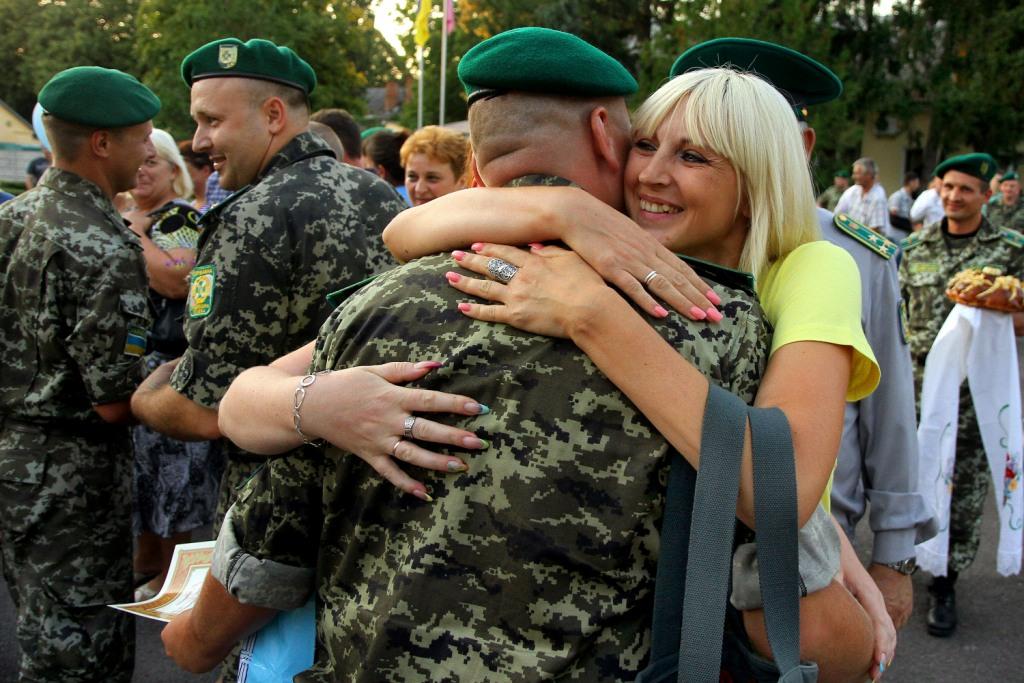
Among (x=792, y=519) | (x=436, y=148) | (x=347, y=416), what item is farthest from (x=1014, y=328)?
(x=347, y=416)

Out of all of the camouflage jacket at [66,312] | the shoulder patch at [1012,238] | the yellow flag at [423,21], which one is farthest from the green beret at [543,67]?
the yellow flag at [423,21]

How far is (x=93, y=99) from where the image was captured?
3102 mm

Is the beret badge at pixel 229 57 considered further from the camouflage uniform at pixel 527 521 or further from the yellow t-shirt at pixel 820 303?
the yellow t-shirt at pixel 820 303

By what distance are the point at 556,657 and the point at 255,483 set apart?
0.62 meters

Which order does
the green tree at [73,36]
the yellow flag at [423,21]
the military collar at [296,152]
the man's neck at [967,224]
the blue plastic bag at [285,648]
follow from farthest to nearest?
the green tree at [73,36] < the yellow flag at [423,21] < the man's neck at [967,224] < the military collar at [296,152] < the blue plastic bag at [285,648]

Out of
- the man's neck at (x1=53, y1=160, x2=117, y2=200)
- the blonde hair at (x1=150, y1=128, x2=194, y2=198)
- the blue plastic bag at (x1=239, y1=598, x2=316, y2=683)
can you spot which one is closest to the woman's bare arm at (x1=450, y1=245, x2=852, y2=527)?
the blue plastic bag at (x1=239, y1=598, x2=316, y2=683)

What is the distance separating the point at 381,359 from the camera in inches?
54.5

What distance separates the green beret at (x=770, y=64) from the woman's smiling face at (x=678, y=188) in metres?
0.70

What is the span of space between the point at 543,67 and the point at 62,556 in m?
2.50

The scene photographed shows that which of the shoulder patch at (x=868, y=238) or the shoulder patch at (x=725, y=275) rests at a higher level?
the shoulder patch at (x=725, y=275)

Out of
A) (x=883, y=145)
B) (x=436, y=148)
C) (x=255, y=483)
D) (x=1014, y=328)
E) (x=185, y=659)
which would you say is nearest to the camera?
(x=255, y=483)

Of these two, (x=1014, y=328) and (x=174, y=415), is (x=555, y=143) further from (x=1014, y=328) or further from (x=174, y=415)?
(x=1014, y=328)

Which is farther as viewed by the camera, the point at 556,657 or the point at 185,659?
the point at 185,659

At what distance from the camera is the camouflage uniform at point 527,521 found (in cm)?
126
